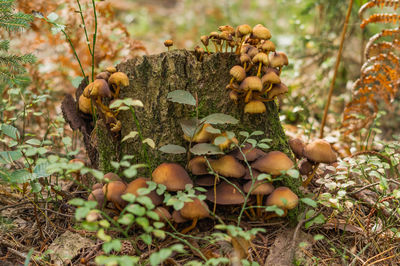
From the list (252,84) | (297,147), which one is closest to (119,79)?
(252,84)

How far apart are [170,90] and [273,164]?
43.3 inches

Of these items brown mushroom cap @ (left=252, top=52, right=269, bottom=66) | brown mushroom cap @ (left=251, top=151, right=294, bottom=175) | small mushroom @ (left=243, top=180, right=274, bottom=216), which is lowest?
small mushroom @ (left=243, top=180, right=274, bottom=216)

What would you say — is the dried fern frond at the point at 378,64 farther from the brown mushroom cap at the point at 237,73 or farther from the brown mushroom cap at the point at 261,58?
the brown mushroom cap at the point at 237,73

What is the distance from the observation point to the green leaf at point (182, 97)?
2645 mm

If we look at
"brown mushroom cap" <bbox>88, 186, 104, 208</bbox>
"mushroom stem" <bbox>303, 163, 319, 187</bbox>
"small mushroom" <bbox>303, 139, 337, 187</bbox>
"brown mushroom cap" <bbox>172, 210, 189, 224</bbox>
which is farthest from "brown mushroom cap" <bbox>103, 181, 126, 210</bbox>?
"mushroom stem" <bbox>303, 163, 319, 187</bbox>

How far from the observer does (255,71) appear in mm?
2986

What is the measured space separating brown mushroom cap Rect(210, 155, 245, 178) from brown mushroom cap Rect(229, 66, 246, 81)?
2.26 ft

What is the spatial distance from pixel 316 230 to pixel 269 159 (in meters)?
0.78

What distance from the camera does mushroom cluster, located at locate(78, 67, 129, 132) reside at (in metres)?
2.68

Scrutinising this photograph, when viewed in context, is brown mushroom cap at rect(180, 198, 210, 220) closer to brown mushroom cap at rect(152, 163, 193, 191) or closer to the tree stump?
brown mushroom cap at rect(152, 163, 193, 191)

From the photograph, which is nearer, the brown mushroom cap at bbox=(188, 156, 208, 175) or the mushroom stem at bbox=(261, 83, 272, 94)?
the brown mushroom cap at bbox=(188, 156, 208, 175)

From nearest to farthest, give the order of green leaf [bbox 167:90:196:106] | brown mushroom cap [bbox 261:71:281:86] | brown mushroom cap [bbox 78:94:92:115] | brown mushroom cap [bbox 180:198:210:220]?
brown mushroom cap [bbox 180:198:210:220] < green leaf [bbox 167:90:196:106] < brown mushroom cap [bbox 261:71:281:86] < brown mushroom cap [bbox 78:94:92:115]

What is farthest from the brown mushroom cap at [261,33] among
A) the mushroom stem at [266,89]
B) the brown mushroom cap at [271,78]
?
the mushroom stem at [266,89]

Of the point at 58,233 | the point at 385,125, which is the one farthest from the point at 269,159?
the point at 385,125
